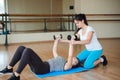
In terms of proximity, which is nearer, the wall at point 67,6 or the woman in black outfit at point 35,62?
the woman in black outfit at point 35,62

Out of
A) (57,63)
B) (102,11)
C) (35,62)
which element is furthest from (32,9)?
(35,62)

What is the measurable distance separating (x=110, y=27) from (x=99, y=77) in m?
6.51

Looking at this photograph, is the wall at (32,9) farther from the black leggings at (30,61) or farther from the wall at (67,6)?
the black leggings at (30,61)

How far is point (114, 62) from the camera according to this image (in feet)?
15.5

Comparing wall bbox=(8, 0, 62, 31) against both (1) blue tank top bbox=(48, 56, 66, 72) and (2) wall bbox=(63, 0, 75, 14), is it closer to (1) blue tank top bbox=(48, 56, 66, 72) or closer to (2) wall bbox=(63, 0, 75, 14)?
(2) wall bbox=(63, 0, 75, 14)

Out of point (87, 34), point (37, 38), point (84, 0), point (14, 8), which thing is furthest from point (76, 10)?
point (87, 34)

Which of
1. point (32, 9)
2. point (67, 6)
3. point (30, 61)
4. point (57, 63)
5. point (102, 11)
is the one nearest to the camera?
point (30, 61)

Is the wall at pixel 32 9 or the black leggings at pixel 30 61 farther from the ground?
the wall at pixel 32 9

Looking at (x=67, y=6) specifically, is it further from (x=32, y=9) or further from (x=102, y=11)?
(x=102, y=11)

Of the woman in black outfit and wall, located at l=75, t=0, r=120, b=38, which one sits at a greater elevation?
wall, located at l=75, t=0, r=120, b=38

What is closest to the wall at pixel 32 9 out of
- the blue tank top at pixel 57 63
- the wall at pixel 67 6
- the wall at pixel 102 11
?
the wall at pixel 67 6

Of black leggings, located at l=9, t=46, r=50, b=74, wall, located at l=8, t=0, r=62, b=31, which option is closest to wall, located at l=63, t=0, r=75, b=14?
wall, located at l=8, t=0, r=62, b=31

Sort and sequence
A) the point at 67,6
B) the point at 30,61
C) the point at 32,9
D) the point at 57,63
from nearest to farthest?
the point at 30,61 → the point at 57,63 → the point at 32,9 → the point at 67,6

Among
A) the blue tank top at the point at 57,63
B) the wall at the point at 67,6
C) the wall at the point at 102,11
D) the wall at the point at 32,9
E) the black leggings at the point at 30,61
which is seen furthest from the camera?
the wall at the point at 67,6
